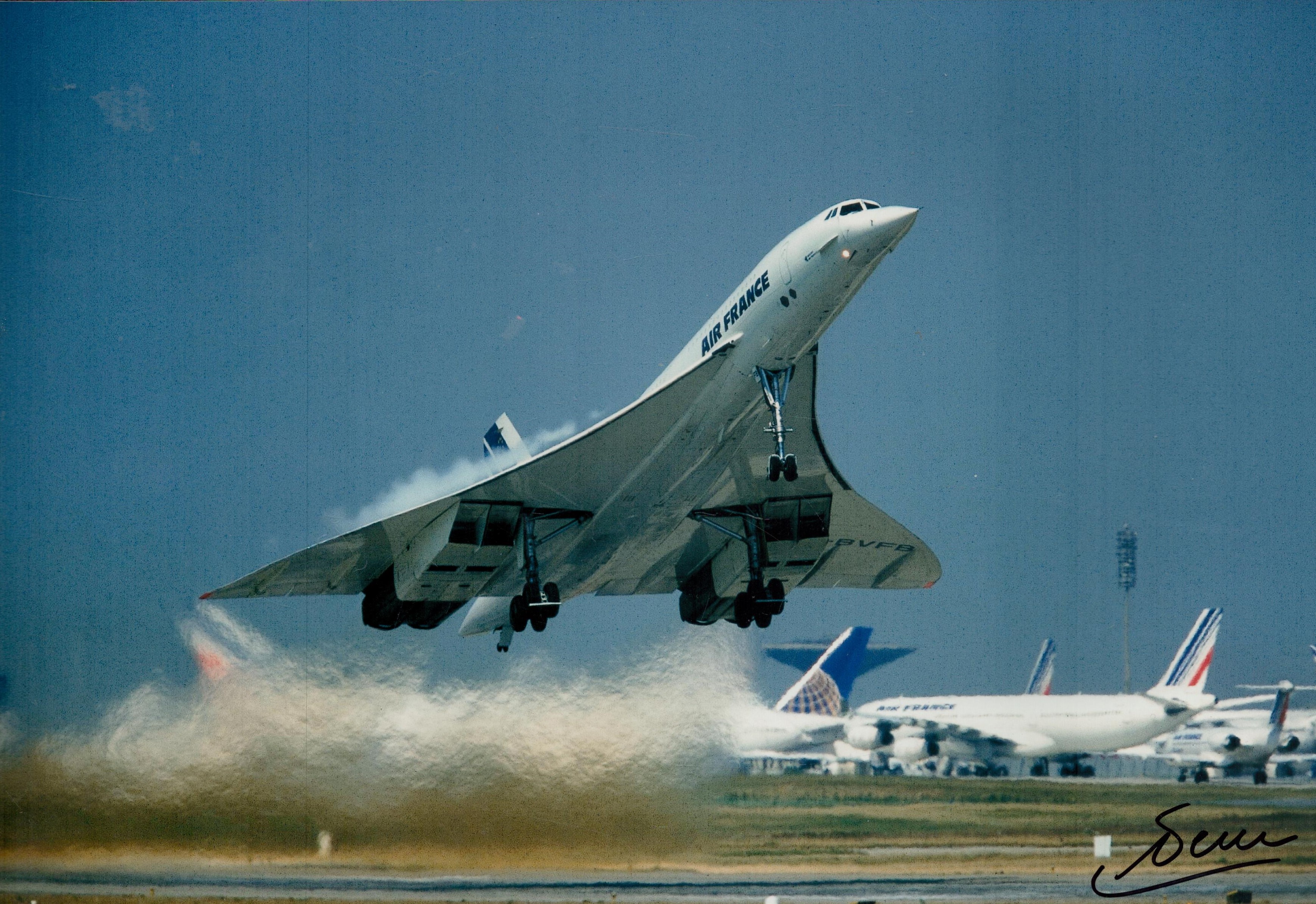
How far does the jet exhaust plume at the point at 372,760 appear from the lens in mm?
14398

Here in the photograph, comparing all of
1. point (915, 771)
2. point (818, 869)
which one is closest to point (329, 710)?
point (818, 869)

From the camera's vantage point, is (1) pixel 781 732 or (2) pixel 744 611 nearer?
(2) pixel 744 611

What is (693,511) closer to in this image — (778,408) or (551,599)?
(551,599)

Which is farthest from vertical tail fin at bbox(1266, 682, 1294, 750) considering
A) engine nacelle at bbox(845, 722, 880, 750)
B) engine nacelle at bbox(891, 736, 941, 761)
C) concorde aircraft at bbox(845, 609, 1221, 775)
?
engine nacelle at bbox(845, 722, 880, 750)

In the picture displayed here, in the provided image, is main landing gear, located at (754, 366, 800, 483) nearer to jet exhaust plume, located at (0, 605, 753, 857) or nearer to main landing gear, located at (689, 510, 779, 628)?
main landing gear, located at (689, 510, 779, 628)

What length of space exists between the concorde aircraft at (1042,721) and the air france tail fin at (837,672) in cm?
51

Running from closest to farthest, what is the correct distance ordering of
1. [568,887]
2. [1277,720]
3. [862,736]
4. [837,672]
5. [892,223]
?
[892,223]
[568,887]
[1277,720]
[862,736]
[837,672]

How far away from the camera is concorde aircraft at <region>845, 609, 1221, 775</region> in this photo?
22.0 metres

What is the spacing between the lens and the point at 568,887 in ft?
46.1

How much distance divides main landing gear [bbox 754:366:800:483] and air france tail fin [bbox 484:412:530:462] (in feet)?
15.8

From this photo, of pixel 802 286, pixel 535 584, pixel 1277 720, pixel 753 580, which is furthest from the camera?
pixel 1277 720

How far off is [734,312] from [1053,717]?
1416cm
